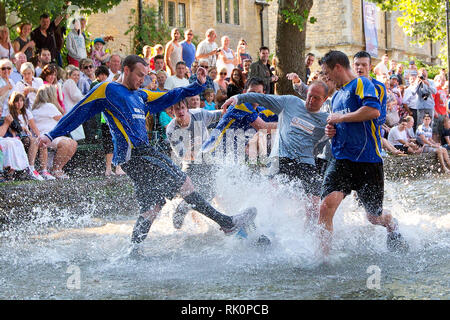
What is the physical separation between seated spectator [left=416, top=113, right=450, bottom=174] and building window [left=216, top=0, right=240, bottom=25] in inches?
734

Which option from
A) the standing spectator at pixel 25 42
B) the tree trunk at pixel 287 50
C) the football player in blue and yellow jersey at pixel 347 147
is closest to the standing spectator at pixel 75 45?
the standing spectator at pixel 25 42

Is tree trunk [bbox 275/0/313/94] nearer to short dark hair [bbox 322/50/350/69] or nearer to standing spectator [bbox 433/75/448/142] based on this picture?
standing spectator [bbox 433/75/448/142]

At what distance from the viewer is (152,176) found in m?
6.76

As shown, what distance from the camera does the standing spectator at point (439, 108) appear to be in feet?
64.4

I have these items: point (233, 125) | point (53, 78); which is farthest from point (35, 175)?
point (233, 125)

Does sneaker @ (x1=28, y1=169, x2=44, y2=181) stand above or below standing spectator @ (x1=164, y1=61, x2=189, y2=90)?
below

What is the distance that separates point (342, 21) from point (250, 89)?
1433 inches

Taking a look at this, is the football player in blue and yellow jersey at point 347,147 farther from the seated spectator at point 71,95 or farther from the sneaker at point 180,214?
the seated spectator at point 71,95

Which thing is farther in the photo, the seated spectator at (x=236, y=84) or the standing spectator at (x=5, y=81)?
the seated spectator at (x=236, y=84)

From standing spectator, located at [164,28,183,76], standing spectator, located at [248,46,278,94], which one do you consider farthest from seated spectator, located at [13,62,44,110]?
standing spectator, located at [248,46,278,94]

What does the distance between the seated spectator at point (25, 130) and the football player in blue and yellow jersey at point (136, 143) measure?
440 cm

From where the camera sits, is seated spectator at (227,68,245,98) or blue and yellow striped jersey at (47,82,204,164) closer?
blue and yellow striped jersey at (47,82,204,164)

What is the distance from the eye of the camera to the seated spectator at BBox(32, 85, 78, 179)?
1153 cm

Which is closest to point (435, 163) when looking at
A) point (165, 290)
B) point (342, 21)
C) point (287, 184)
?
point (287, 184)
